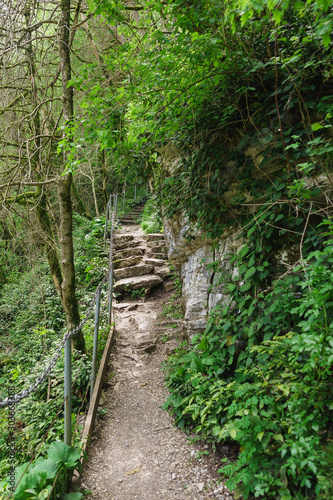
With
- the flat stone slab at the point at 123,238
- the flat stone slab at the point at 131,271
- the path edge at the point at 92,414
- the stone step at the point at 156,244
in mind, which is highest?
the flat stone slab at the point at 123,238

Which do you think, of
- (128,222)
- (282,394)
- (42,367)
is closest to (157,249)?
(128,222)

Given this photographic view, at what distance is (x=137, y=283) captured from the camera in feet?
26.4

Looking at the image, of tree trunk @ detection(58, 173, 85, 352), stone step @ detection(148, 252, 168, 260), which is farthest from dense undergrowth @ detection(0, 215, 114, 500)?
stone step @ detection(148, 252, 168, 260)

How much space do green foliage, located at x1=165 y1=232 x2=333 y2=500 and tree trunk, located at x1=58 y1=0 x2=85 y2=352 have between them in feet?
7.30

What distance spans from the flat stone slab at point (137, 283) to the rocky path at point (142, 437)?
86 centimetres

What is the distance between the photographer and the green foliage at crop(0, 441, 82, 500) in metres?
2.06

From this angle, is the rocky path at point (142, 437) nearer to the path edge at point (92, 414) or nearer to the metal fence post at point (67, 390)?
the path edge at point (92, 414)

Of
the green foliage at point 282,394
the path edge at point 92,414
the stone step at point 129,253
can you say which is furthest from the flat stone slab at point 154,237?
the green foliage at point 282,394

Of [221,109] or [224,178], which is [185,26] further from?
[224,178]

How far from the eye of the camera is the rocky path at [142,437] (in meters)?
2.85

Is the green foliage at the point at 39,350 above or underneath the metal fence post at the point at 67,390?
underneath

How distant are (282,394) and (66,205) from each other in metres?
3.76

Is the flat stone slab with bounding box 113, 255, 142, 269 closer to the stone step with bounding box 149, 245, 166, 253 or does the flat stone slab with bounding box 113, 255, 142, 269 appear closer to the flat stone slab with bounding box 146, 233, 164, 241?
the stone step with bounding box 149, 245, 166, 253

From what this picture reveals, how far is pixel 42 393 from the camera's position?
14.6 feet
